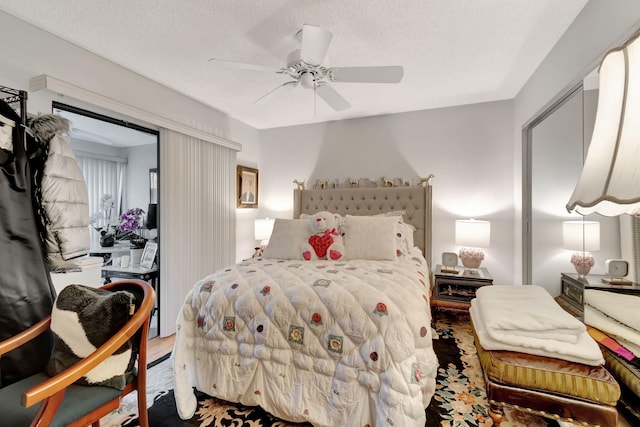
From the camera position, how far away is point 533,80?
101 inches

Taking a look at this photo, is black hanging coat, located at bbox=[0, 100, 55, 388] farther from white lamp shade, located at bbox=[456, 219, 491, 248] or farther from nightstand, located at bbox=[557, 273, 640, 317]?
white lamp shade, located at bbox=[456, 219, 491, 248]

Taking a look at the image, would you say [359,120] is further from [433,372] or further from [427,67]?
[433,372]

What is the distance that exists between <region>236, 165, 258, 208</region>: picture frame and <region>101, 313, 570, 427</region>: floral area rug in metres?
2.38

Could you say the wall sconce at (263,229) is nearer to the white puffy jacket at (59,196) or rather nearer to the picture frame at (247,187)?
the picture frame at (247,187)

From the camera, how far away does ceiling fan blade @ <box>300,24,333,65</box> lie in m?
1.57

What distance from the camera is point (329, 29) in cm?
196

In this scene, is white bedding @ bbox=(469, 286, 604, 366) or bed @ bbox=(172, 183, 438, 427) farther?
bed @ bbox=(172, 183, 438, 427)

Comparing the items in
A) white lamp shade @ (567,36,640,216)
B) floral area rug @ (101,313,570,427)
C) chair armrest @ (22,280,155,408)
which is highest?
white lamp shade @ (567,36,640,216)

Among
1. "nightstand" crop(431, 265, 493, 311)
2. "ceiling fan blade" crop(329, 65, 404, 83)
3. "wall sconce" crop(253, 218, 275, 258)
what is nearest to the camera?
"ceiling fan blade" crop(329, 65, 404, 83)

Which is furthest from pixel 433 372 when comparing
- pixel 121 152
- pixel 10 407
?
pixel 121 152

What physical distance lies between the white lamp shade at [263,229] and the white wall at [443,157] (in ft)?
2.74

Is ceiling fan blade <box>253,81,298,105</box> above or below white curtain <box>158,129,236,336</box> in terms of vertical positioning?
above

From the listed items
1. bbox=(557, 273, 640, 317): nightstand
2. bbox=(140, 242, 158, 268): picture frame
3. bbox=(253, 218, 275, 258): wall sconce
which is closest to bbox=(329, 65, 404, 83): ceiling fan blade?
bbox=(557, 273, 640, 317): nightstand

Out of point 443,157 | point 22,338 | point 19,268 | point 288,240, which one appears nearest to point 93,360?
point 22,338
